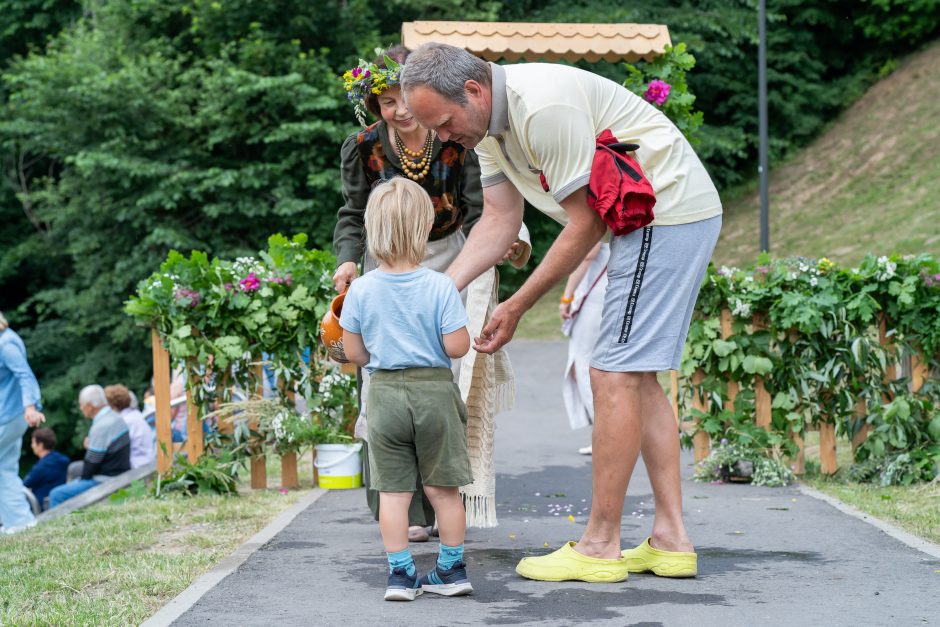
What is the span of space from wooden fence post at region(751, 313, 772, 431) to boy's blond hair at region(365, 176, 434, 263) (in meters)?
3.46

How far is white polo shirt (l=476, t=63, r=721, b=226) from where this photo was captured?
371 centimetres

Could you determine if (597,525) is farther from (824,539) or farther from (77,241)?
(77,241)

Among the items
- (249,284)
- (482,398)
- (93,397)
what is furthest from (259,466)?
(93,397)

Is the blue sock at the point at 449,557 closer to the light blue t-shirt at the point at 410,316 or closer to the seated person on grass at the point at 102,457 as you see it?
the light blue t-shirt at the point at 410,316

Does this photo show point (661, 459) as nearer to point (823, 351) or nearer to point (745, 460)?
point (745, 460)

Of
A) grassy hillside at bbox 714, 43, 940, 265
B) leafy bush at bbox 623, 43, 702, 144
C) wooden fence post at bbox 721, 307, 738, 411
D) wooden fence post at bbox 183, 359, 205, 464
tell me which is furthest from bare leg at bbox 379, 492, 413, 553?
grassy hillside at bbox 714, 43, 940, 265

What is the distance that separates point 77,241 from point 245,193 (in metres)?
3.67

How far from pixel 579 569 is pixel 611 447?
44cm

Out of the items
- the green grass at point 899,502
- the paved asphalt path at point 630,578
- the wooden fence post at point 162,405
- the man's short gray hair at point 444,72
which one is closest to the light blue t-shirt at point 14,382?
the wooden fence post at point 162,405

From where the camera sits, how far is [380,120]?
195 inches

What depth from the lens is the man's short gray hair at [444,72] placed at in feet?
12.1

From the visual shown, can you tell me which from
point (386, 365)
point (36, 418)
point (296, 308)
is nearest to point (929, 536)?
point (386, 365)

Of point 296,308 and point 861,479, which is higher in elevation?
point 296,308

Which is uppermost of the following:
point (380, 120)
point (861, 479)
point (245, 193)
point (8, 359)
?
point (245, 193)
